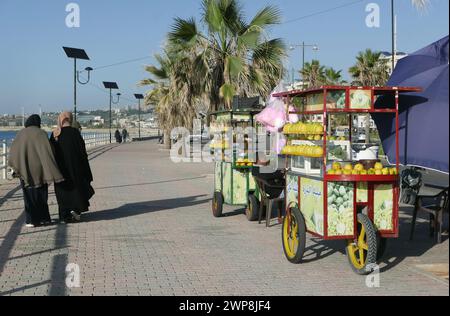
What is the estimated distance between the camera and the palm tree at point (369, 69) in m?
48.6

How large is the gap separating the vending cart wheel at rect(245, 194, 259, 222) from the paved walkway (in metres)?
0.13

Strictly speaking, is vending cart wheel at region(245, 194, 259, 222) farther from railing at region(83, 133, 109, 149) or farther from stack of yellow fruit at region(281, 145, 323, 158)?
railing at region(83, 133, 109, 149)

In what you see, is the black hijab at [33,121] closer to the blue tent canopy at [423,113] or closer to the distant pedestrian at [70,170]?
the distant pedestrian at [70,170]

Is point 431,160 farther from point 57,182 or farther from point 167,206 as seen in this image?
point 167,206

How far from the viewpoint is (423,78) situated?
7.16 meters

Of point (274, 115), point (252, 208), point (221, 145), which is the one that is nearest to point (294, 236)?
point (252, 208)

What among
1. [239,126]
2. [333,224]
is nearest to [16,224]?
[239,126]

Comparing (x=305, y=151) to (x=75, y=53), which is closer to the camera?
(x=305, y=151)

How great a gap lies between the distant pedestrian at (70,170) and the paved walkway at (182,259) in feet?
1.14

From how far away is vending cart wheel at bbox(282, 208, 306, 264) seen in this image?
6954mm

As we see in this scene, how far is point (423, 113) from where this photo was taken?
6.75 m

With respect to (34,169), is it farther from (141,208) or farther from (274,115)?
(274,115)

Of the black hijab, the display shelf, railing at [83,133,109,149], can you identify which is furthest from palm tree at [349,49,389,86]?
the display shelf

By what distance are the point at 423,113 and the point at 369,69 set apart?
147 ft
